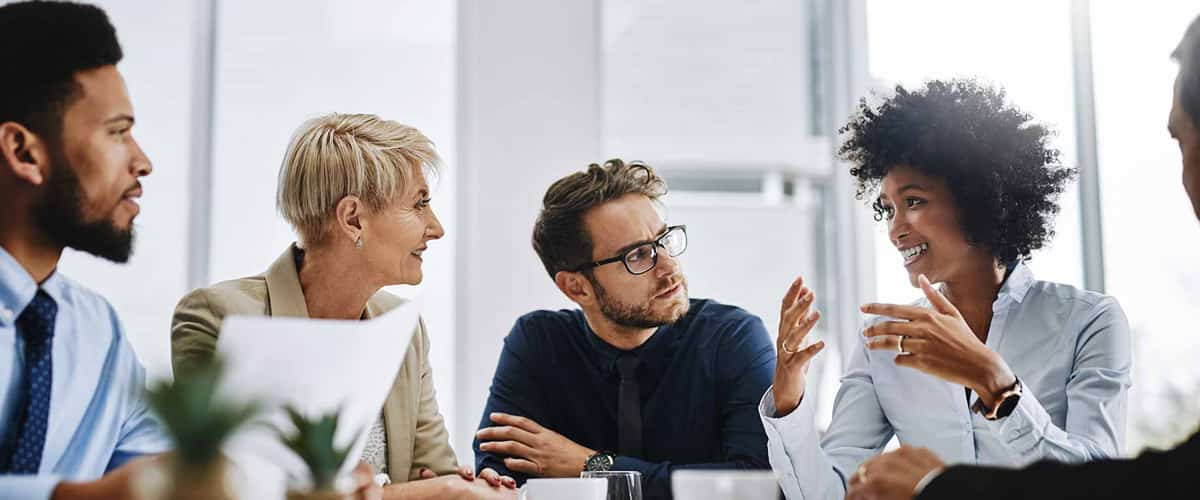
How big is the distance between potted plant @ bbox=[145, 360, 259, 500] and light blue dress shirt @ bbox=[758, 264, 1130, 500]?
127cm

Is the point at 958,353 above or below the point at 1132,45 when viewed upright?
below

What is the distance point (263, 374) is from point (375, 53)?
2341mm

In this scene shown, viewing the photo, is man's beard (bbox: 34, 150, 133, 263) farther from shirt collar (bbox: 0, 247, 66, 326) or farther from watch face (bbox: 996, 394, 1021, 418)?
watch face (bbox: 996, 394, 1021, 418)

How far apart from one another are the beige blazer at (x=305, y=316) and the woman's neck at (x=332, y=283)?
0.15 ft

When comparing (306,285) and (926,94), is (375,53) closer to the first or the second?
(306,285)

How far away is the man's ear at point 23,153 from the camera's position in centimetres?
139

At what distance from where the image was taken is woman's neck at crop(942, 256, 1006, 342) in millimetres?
2105

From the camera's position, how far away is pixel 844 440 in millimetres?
2113

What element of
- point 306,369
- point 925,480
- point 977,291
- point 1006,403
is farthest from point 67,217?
point 977,291

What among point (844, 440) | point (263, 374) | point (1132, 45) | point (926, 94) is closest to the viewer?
point (263, 374)

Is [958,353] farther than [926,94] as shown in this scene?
No

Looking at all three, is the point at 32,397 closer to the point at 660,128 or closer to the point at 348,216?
the point at 348,216

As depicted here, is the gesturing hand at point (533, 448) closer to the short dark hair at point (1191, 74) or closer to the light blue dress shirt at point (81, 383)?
the light blue dress shirt at point (81, 383)

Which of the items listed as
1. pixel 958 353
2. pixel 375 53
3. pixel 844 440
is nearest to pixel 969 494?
pixel 958 353
